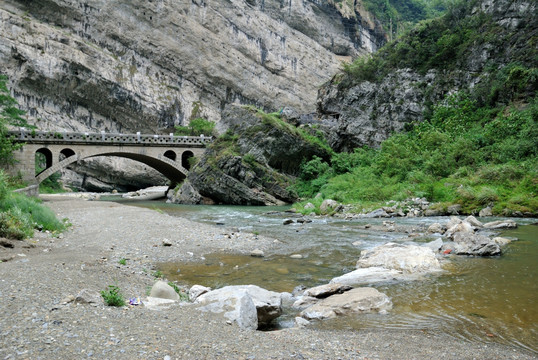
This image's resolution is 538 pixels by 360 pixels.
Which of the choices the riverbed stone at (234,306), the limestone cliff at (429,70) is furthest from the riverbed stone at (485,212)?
the limestone cliff at (429,70)

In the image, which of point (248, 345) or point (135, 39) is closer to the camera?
point (248, 345)

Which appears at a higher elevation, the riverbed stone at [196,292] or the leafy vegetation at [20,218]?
the leafy vegetation at [20,218]

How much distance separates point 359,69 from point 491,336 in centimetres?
4710

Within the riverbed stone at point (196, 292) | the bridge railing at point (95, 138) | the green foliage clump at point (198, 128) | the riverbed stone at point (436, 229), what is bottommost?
the riverbed stone at point (196, 292)

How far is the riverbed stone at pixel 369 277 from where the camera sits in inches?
305

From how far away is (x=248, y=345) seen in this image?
13.6ft

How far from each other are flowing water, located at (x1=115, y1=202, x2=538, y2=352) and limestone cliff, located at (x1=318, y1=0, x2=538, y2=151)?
30.2m

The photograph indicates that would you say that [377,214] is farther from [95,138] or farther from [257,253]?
[95,138]

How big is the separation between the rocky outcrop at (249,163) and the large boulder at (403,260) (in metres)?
25.8

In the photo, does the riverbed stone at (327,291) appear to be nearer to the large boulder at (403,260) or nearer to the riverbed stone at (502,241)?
the large boulder at (403,260)

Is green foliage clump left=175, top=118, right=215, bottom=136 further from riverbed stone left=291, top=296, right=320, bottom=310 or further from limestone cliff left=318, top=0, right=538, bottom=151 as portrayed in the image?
riverbed stone left=291, top=296, right=320, bottom=310

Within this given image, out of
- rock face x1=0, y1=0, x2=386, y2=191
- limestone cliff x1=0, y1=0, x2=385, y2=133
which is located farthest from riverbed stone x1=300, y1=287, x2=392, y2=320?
limestone cliff x1=0, y1=0, x2=385, y2=133

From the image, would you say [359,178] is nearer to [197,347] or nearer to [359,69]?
[359,69]

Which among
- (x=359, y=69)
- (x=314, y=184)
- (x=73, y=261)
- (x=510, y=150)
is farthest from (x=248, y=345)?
(x=359, y=69)
